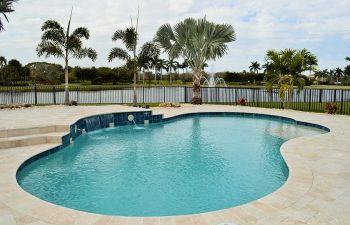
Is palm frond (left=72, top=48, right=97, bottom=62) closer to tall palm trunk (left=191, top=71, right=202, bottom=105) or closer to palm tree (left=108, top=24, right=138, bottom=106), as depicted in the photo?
palm tree (left=108, top=24, right=138, bottom=106)

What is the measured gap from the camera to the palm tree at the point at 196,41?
1725 centimetres

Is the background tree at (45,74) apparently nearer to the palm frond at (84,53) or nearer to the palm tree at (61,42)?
the palm frond at (84,53)

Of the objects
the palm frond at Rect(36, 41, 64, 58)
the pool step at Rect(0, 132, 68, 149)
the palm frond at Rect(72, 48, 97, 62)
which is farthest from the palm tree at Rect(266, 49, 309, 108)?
the palm frond at Rect(36, 41, 64, 58)

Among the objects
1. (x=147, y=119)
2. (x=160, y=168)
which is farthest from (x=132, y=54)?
(x=160, y=168)

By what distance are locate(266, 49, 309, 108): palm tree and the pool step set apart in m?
10.6

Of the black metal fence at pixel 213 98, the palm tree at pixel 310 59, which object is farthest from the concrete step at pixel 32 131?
the palm tree at pixel 310 59

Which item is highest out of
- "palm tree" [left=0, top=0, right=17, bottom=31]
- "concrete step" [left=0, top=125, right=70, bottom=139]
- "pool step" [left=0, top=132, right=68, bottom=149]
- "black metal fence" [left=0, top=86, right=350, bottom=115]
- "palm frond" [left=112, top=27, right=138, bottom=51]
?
"palm frond" [left=112, top=27, right=138, bottom=51]

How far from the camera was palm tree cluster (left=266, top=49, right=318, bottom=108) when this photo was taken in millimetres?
14672

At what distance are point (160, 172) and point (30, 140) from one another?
3738 mm

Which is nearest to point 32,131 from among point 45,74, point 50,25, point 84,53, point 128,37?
point 50,25

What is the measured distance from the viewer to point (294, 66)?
48.2ft

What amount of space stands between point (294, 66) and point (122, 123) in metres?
8.55

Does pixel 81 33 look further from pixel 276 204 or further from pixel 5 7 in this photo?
pixel 276 204

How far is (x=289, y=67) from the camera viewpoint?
14898 millimetres
